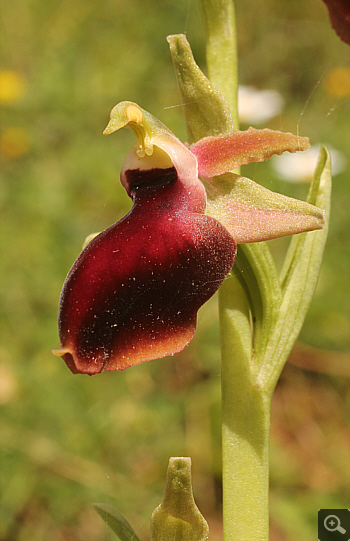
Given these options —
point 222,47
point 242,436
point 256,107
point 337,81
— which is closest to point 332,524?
point 242,436

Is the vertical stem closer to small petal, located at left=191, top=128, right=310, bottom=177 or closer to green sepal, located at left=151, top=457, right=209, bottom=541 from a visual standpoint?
green sepal, located at left=151, top=457, right=209, bottom=541

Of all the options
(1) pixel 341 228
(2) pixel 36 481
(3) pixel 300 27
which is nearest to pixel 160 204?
(2) pixel 36 481

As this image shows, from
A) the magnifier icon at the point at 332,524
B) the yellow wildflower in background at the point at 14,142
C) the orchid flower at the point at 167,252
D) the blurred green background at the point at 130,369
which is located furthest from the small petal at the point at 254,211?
the yellow wildflower in background at the point at 14,142

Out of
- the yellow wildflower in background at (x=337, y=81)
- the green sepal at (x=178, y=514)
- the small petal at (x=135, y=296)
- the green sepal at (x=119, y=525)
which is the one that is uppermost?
the small petal at (x=135, y=296)

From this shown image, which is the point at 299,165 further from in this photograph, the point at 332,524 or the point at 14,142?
the point at 332,524

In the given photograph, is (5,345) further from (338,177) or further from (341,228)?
(338,177)

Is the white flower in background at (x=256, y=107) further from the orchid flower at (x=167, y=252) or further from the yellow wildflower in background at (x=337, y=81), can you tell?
the orchid flower at (x=167, y=252)

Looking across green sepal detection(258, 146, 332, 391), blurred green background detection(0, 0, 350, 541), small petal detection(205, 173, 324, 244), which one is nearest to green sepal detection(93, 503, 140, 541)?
green sepal detection(258, 146, 332, 391)
